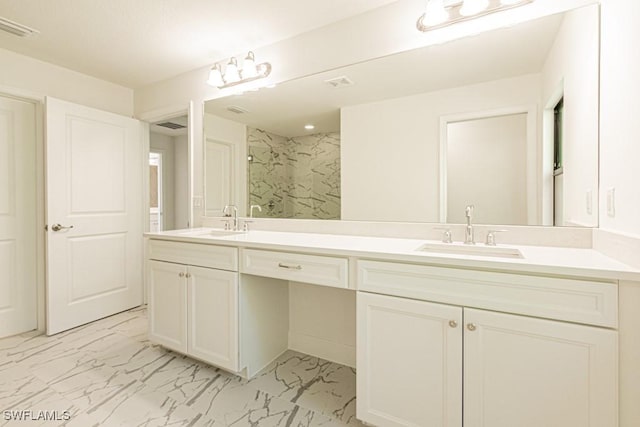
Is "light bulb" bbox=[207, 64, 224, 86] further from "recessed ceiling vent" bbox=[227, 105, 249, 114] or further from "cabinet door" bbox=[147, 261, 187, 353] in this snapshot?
"cabinet door" bbox=[147, 261, 187, 353]

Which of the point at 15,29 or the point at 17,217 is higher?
the point at 15,29

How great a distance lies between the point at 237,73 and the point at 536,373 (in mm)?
2432

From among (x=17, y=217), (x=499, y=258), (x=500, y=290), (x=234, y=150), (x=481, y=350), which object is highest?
(x=234, y=150)

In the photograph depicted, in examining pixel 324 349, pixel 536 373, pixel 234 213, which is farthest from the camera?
pixel 234 213

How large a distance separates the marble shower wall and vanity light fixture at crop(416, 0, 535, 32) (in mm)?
788

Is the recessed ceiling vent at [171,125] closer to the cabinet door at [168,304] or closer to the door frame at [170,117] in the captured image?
the door frame at [170,117]

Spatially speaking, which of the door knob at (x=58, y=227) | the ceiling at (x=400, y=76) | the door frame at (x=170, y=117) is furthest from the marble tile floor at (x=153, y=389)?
the ceiling at (x=400, y=76)

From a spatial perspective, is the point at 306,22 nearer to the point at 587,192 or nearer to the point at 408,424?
the point at 587,192

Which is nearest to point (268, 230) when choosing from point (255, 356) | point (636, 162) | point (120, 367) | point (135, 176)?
point (255, 356)

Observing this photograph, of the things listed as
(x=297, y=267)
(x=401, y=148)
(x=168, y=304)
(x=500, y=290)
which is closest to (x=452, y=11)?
(x=401, y=148)

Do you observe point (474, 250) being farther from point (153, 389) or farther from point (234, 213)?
point (153, 389)

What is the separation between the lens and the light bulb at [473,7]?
4.99ft

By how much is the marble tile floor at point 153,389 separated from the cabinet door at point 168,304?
6.7 inches

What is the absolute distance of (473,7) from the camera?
1.53 metres
